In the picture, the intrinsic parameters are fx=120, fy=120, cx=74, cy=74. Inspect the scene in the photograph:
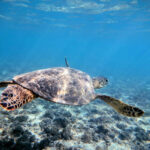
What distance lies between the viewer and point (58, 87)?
411cm

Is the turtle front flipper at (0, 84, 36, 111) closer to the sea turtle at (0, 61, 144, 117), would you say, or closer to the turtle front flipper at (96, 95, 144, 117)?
the sea turtle at (0, 61, 144, 117)

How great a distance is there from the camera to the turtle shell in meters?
3.84

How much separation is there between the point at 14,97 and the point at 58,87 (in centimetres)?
138

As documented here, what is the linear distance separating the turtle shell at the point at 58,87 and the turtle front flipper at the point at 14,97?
0.23 metres

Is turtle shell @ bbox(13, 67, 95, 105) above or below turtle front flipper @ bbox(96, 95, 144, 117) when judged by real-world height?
above

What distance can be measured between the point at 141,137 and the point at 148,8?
2378 centimetres

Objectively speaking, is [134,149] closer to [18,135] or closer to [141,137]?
[141,137]

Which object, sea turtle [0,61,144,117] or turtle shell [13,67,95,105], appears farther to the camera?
turtle shell [13,67,95,105]

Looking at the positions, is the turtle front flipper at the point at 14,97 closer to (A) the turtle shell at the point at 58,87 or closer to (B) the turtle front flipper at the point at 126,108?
(A) the turtle shell at the point at 58,87

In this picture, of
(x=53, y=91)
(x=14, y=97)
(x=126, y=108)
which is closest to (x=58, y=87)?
(x=53, y=91)

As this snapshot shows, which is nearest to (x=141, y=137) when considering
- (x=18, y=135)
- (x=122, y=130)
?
(x=122, y=130)

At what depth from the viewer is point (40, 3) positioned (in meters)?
23.1

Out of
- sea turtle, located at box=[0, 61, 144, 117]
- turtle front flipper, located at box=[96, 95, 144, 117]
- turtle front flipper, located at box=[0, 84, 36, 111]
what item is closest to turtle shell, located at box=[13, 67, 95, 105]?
sea turtle, located at box=[0, 61, 144, 117]

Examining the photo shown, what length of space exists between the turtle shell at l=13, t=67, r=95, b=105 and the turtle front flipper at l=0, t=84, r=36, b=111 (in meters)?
0.23
